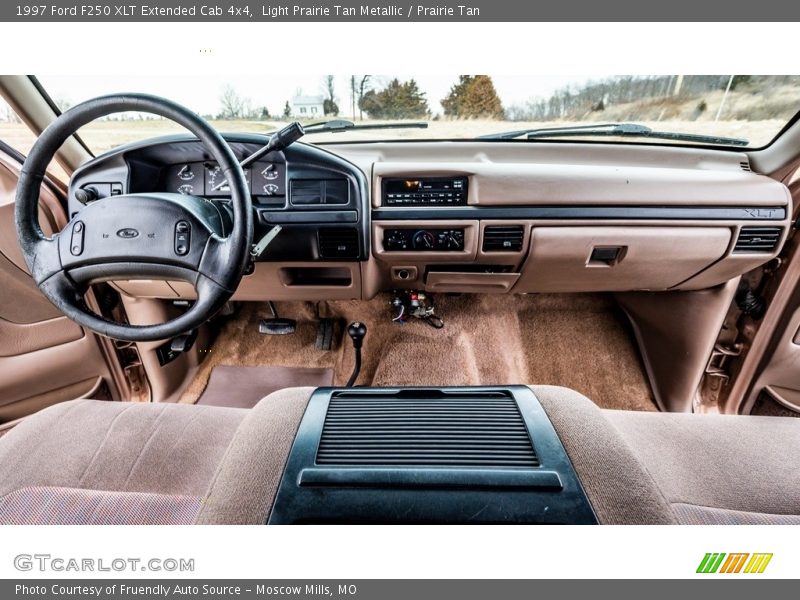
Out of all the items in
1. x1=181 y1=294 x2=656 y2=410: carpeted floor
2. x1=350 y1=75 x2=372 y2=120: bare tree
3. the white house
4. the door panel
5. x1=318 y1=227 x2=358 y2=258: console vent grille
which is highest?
x1=350 y1=75 x2=372 y2=120: bare tree

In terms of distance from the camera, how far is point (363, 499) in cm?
71

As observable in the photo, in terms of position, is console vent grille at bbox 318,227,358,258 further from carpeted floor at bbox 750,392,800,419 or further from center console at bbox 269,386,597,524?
carpeted floor at bbox 750,392,800,419

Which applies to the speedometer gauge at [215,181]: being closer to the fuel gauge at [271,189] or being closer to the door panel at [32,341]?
the fuel gauge at [271,189]

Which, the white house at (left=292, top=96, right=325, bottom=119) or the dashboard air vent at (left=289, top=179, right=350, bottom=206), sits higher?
the white house at (left=292, top=96, right=325, bottom=119)

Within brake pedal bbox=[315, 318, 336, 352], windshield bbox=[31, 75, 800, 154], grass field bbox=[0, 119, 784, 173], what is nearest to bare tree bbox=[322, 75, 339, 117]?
windshield bbox=[31, 75, 800, 154]

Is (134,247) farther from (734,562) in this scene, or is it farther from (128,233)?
(734,562)

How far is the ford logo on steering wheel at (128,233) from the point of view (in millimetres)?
1018

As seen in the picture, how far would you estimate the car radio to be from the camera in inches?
58.3

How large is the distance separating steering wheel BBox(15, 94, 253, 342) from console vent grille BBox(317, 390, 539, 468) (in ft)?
1.44

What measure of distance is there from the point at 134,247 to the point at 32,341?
3.52 ft

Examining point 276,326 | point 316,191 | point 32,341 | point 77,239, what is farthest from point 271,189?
point 32,341

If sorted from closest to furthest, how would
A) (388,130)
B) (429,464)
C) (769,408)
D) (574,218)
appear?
(429,464), (574,218), (388,130), (769,408)

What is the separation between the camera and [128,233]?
3.34 ft

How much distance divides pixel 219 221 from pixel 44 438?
0.67m
